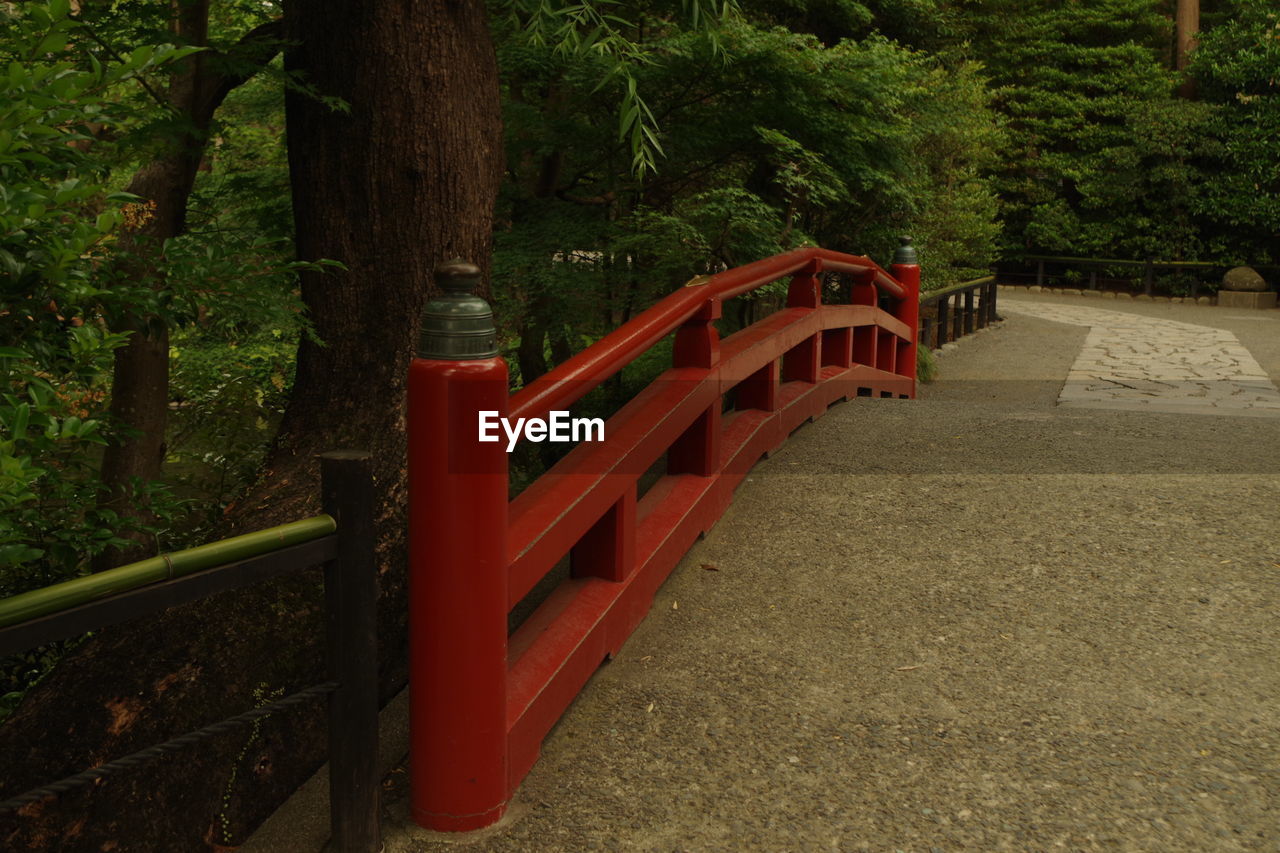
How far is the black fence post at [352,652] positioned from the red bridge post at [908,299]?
723cm

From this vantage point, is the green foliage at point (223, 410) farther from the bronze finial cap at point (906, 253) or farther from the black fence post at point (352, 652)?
the bronze finial cap at point (906, 253)

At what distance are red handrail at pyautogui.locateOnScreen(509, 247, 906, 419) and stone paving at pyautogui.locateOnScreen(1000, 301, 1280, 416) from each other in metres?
5.95

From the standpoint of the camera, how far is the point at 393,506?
3.76 meters

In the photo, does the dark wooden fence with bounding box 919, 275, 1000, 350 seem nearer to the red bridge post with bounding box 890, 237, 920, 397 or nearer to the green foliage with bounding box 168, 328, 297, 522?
the red bridge post with bounding box 890, 237, 920, 397

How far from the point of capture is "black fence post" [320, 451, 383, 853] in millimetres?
2432

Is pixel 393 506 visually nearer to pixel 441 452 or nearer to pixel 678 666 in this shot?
pixel 678 666

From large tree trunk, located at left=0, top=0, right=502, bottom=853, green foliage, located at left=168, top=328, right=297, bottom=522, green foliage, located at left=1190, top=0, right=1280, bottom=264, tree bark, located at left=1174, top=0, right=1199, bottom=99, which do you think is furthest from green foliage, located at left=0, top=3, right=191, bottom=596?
tree bark, located at left=1174, top=0, right=1199, bottom=99

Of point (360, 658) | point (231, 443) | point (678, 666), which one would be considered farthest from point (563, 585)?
point (231, 443)

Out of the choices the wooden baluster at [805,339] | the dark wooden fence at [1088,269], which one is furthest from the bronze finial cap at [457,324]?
the dark wooden fence at [1088,269]

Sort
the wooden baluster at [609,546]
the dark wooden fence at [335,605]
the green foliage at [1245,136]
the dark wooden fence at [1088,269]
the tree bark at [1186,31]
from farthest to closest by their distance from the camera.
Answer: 1. the tree bark at [1186,31]
2. the dark wooden fence at [1088,269]
3. the green foliage at [1245,136]
4. the wooden baluster at [609,546]
5. the dark wooden fence at [335,605]

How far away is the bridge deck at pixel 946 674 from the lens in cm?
282

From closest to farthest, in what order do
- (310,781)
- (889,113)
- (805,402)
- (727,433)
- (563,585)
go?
1. (310,781)
2. (563,585)
3. (727,433)
4. (805,402)
5. (889,113)

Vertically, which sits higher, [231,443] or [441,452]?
[441,452]

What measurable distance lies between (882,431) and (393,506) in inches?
136
